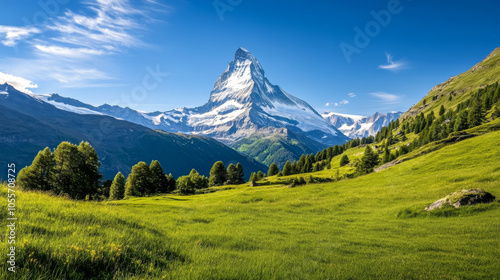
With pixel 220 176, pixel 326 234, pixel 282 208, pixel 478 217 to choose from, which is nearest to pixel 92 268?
pixel 326 234

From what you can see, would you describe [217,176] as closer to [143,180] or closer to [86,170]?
[143,180]

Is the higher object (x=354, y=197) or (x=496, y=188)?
(x=496, y=188)

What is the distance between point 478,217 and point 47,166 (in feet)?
233

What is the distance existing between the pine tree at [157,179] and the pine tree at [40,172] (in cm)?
3358

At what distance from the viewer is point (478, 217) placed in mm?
19031

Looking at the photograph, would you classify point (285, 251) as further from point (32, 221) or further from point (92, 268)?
point (32, 221)

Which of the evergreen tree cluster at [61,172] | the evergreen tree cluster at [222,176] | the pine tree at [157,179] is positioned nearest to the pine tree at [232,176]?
the evergreen tree cluster at [222,176]

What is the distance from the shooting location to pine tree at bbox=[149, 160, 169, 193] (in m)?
85.6

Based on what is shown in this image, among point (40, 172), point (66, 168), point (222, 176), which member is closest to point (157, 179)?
point (222, 176)

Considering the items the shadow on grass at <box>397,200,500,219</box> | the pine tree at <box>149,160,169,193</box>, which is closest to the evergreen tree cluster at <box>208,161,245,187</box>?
the pine tree at <box>149,160,169,193</box>

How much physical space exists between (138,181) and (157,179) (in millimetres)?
8692

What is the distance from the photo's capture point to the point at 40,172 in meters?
51.3

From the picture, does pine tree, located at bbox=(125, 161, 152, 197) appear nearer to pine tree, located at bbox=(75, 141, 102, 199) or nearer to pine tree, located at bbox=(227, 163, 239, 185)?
pine tree, located at bbox=(75, 141, 102, 199)

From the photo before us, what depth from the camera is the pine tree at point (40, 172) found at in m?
50.6
